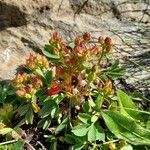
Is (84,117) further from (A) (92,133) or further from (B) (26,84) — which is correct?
(B) (26,84)

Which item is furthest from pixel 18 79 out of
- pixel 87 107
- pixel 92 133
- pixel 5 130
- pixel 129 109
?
pixel 129 109

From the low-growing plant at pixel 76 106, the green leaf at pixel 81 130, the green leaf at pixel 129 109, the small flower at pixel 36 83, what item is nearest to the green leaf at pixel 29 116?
the low-growing plant at pixel 76 106

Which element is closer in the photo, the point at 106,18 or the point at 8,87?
the point at 8,87

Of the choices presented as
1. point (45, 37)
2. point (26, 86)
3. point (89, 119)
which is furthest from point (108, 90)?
point (45, 37)

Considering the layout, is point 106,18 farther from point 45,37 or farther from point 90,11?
point 45,37

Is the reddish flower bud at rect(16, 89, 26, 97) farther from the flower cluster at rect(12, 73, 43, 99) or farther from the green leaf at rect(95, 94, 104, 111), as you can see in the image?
the green leaf at rect(95, 94, 104, 111)

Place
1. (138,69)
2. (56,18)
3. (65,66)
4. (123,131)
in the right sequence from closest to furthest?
(123,131) → (65,66) → (138,69) → (56,18)
